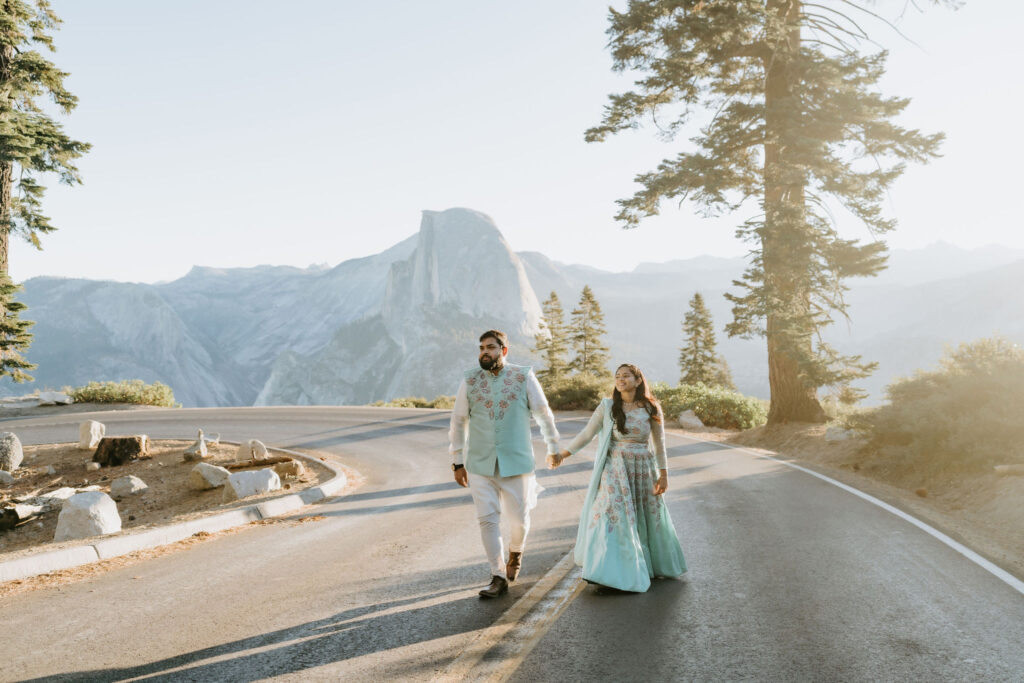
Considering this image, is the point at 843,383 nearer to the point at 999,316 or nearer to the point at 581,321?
the point at 581,321

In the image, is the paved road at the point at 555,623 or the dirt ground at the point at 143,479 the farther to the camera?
the dirt ground at the point at 143,479

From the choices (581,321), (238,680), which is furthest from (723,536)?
(581,321)

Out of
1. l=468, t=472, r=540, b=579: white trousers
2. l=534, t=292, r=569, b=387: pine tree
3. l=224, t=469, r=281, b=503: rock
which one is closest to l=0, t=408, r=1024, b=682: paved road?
l=468, t=472, r=540, b=579: white trousers

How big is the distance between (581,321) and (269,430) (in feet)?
95.2

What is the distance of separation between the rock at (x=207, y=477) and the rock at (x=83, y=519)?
3.22m

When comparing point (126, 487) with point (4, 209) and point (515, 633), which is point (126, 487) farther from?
point (515, 633)

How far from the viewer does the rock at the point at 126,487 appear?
12.6m

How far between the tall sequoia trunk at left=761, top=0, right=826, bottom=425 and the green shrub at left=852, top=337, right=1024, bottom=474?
10.7ft

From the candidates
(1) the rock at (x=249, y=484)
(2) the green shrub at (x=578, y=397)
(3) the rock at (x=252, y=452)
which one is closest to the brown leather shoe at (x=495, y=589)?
(1) the rock at (x=249, y=484)

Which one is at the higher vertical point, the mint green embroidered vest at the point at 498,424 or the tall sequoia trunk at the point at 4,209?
the tall sequoia trunk at the point at 4,209

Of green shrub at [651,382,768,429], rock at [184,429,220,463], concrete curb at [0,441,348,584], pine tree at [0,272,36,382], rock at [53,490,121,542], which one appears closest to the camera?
concrete curb at [0,441,348,584]

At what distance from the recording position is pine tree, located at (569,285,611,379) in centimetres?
4691

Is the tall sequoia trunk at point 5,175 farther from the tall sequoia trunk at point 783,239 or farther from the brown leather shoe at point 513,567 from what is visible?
the tall sequoia trunk at point 783,239

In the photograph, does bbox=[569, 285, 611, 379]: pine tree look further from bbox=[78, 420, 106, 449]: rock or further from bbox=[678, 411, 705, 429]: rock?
bbox=[78, 420, 106, 449]: rock
